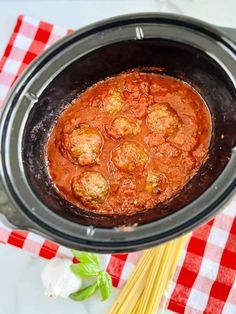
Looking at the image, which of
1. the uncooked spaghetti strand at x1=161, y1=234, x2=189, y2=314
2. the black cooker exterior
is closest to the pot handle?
the black cooker exterior

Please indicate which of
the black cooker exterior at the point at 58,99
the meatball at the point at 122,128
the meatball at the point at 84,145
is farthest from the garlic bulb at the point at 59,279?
the meatball at the point at 122,128

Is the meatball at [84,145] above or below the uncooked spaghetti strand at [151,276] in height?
above

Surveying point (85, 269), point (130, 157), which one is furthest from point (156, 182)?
point (85, 269)

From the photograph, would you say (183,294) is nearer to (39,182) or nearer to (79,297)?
(79,297)

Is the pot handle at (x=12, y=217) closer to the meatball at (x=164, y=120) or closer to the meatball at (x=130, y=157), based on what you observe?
the meatball at (x=130, y=157)

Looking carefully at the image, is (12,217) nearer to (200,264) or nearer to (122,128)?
(122,128)

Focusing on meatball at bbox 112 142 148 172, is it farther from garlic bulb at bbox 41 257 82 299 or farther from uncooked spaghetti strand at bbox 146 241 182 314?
garlic bulb at bbox 41 257 82 299
